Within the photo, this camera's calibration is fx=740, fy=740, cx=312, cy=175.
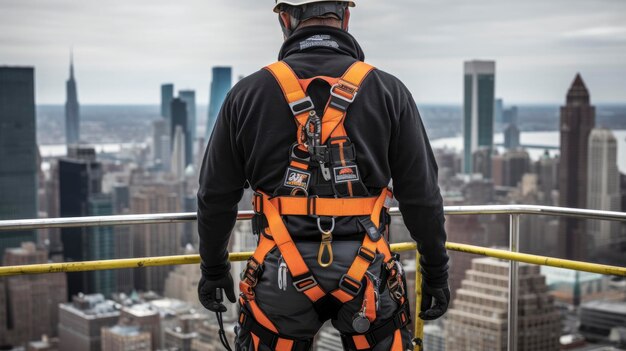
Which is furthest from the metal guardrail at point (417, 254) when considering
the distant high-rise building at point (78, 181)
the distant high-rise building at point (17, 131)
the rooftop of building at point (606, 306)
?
the distant high-rise building at point (17, 131)

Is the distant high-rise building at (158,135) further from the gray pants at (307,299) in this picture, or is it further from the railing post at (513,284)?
the gray pants at (307,299)

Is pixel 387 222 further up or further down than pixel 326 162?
further down

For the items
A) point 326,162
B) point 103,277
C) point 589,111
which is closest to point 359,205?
point 326,162

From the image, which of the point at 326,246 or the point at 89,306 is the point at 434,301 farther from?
the point at 89,306

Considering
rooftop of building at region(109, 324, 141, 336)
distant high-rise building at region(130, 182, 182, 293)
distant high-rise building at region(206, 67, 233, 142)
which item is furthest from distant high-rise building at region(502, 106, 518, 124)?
rooftop of building at region(109, 324, 141, 336)

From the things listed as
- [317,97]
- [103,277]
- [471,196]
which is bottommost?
[103,277]

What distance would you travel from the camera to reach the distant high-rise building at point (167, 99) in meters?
81.9

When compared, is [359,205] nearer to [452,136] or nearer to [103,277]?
[103,277]

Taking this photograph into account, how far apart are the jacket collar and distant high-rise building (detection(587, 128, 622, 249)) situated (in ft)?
150

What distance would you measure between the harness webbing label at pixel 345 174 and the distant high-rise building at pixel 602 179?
45685mm

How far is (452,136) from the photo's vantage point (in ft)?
197

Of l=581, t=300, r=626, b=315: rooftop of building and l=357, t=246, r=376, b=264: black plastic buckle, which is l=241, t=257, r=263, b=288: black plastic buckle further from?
l=581, t=300, r=626, b=315: rooftop of building

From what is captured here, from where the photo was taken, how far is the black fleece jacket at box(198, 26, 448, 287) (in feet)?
8.52

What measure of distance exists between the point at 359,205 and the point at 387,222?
234 millimetres
